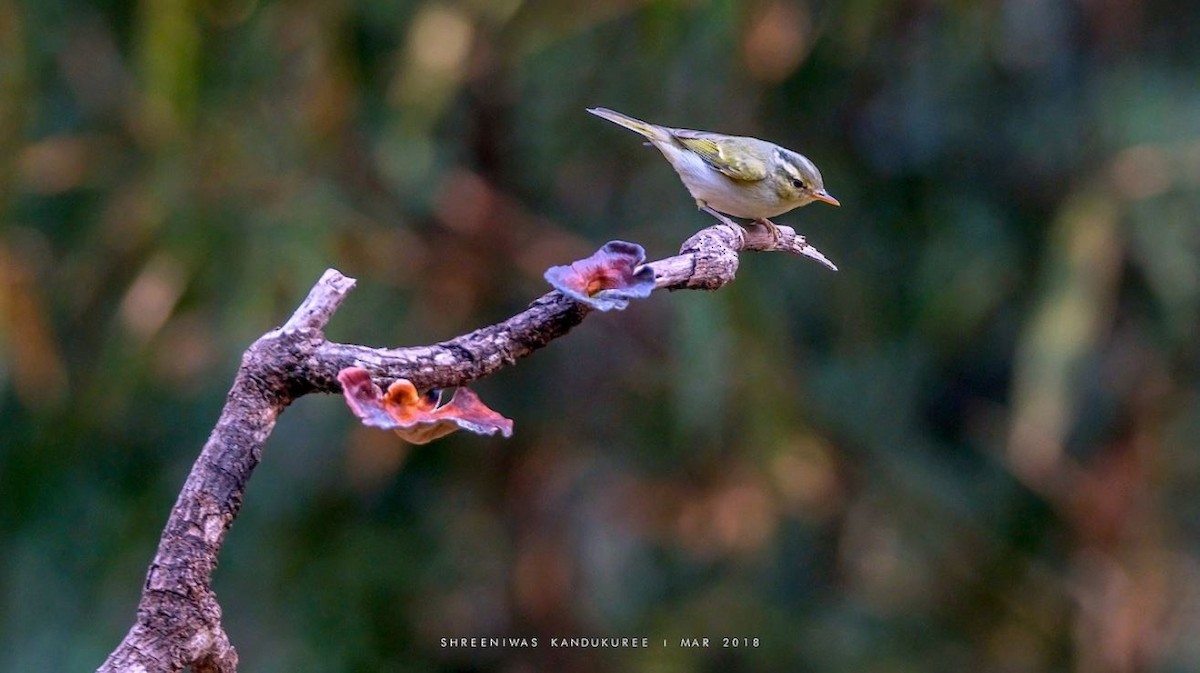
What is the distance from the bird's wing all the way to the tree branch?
1.37m

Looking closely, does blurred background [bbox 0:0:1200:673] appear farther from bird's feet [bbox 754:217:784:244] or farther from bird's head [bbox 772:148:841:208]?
bird's feet [bbox 754:217:784:244]

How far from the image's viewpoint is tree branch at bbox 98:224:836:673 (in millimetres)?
720

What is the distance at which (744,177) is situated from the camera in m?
2.15

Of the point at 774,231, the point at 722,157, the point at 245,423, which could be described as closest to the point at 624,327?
the point at 722,157

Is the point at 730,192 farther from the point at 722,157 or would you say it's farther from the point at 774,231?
the point at 774,231

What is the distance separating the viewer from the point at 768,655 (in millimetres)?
3541

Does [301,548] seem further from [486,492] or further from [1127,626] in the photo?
[1127,626]

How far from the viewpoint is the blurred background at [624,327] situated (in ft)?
10.5

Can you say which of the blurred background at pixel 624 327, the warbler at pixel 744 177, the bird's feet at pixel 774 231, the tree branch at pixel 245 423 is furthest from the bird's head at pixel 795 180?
the tree branch at pixel 245 423

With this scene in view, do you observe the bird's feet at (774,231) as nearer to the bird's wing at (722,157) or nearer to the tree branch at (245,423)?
the bird's wing at (722,157)

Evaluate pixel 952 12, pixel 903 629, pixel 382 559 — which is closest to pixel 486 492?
pixel 382 559

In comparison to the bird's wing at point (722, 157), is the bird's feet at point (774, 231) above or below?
below

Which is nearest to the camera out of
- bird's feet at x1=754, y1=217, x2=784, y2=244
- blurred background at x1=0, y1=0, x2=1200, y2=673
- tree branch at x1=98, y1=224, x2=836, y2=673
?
tree branch at x1=98, y1=224, x2=836, y2=673

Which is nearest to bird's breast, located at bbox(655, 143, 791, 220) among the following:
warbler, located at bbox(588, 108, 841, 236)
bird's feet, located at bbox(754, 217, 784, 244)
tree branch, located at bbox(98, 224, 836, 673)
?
warbler, located at bbox(588, 108, 841, 236)
